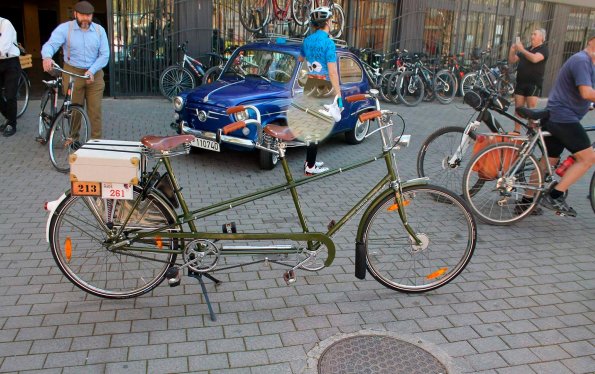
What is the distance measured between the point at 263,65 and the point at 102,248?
4.72 meters

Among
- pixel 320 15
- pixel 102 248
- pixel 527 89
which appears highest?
pixel 320 15

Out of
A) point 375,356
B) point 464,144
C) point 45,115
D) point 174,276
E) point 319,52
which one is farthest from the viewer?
point 45,115

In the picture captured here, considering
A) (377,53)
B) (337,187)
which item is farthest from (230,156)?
(377,53)

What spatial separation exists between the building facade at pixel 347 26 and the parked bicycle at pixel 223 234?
9.07m

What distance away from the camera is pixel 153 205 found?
360 centimetres

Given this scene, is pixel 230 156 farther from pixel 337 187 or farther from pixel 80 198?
pixel 80 198

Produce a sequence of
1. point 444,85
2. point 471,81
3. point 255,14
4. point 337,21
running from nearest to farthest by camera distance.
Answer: point 255,14
point 337,21
point 444,85
point 471,81

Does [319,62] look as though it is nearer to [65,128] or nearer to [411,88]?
[65,128]

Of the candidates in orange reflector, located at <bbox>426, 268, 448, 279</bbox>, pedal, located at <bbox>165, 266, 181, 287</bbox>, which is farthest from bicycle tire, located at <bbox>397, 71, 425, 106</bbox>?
pedal, located at <bbox>165, 266, 181, 287</bbox>

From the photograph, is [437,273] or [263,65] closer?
[437,273]

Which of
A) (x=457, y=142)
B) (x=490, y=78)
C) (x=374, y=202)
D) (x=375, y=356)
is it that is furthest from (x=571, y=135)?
(x=490, y=78)

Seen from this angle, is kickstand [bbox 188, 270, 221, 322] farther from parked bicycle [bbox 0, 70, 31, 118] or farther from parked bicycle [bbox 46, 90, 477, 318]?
parked bicycle [bbox 0, 70, 31, 118]

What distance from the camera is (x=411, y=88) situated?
14.2 m

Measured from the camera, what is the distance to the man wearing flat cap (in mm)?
6805
